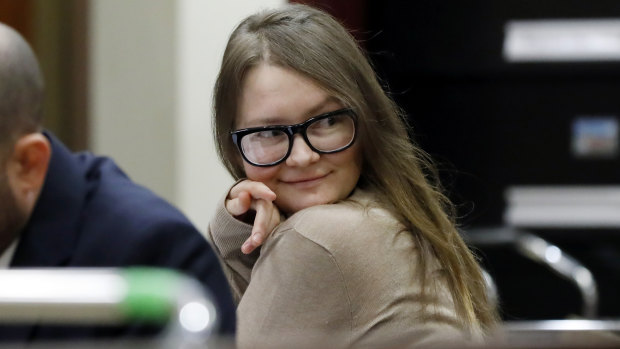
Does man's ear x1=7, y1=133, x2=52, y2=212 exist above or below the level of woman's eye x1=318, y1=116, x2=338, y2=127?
below

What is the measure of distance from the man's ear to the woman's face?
303mm

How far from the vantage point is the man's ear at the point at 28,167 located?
59.4 inches

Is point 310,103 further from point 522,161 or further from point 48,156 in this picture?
point 522,161

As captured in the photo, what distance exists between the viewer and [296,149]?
147 centimetres

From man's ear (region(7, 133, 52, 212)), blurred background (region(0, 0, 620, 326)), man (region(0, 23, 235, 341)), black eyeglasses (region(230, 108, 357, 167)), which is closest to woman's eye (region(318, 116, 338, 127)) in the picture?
black eyeglasses (region(230, 108, 357, 167))

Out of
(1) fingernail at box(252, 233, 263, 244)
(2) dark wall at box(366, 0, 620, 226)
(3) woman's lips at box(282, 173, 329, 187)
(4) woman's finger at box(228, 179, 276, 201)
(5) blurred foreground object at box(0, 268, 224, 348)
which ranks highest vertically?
(5) blurred foreground object at box(0, 268, 224, 348)

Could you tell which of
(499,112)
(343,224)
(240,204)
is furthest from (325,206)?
(499,112)

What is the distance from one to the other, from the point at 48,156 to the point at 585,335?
39.8 inches

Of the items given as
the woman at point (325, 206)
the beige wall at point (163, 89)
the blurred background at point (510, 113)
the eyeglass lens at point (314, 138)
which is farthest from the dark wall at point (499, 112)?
the eyeglass lens at point (314, 138)

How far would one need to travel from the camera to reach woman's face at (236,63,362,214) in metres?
1.47

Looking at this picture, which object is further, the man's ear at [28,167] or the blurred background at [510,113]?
the blurred background at [510,113]

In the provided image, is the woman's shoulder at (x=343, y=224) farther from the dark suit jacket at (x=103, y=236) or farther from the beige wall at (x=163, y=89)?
the beige wall at (x=163, y=89)

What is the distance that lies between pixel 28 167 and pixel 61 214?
0.09 m

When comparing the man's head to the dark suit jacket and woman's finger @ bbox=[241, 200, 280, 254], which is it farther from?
woman's finger @ bbox=[241, 200, 280, 254]
